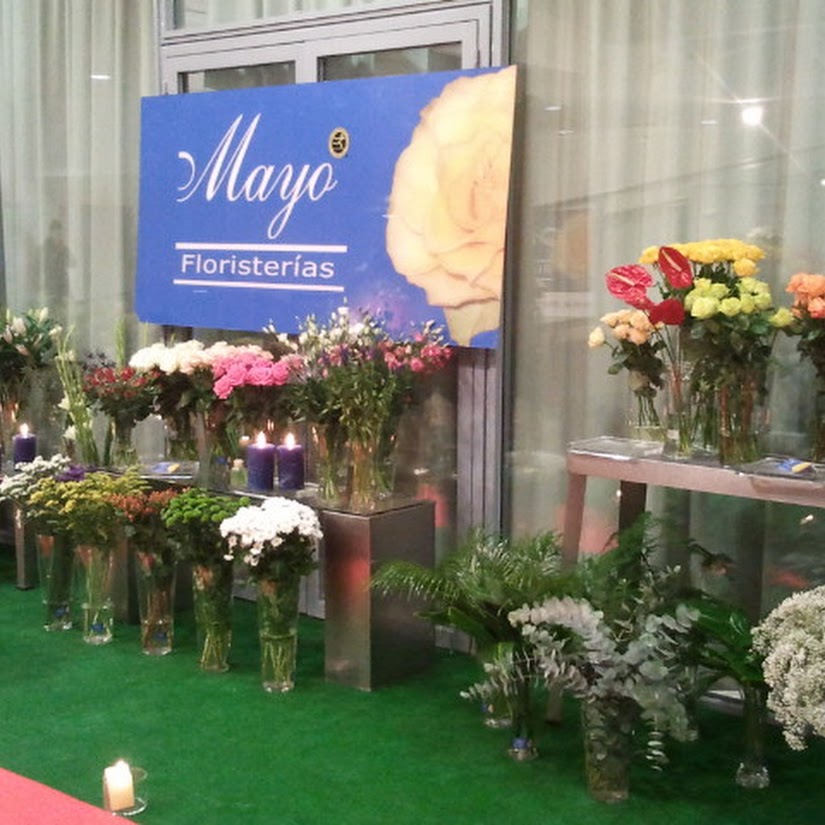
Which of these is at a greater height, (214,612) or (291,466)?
(291,466)

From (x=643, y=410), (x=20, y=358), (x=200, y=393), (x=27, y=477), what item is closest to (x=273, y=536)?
(x=200, y=393)

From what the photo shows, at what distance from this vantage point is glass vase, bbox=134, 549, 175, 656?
15.0ft

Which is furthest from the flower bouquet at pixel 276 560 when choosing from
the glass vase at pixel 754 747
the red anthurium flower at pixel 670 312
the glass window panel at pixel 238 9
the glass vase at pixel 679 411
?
the glass window panel at pixel 238 9

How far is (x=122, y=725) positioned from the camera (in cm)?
394

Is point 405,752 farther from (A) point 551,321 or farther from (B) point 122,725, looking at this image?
(A) point 551,321

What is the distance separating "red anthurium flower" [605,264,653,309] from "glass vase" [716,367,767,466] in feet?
1.16

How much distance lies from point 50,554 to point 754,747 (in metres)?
2.72

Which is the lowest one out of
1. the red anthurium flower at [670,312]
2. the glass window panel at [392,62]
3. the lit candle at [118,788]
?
the lit candle at [118,788]

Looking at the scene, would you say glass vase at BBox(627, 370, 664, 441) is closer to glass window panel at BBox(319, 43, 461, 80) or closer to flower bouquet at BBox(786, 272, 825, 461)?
flower bouquet at BBox(786, 272, 825, 461)

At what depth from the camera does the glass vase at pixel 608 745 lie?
3.34m

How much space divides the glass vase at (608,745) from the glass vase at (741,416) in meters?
0.78

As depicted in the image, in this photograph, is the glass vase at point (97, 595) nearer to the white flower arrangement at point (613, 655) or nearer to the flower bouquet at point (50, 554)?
the flower bouquet at point (50, 554)

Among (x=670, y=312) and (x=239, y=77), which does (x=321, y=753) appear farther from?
(x=239, y=77)

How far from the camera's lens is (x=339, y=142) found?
15.8 ft
